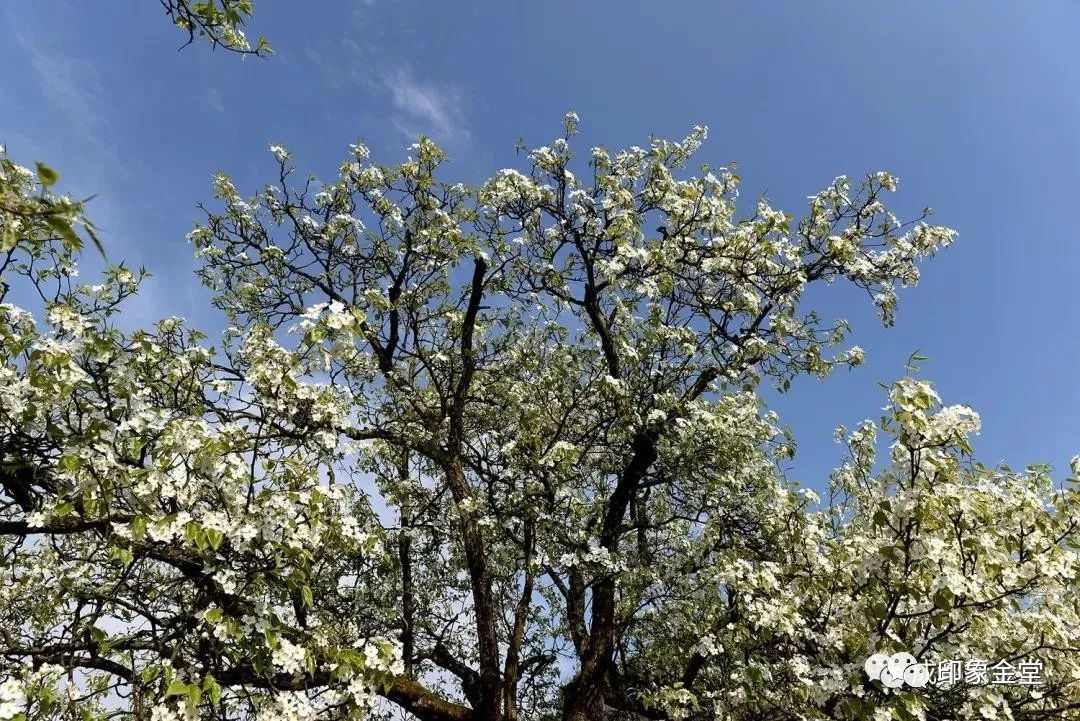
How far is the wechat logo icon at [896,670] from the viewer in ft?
19.5

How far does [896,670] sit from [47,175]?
274 inches

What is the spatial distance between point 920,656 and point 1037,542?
161cm

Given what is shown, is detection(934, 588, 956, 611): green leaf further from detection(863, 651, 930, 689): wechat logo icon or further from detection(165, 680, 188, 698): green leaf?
detection(165, 680, 188, 698): green leaf

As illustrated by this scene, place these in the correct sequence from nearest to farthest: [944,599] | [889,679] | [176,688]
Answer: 1. [176,688]
2. [944,599]
3. [889,679]

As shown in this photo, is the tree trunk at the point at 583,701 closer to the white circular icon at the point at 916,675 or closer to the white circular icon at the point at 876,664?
the white circular icon at the point at 876,664

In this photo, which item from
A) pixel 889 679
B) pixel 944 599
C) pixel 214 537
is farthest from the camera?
pixel 889 679

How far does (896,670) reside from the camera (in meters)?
5.97

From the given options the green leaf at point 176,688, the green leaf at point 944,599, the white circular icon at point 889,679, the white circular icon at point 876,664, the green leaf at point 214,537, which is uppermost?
the green leaf at point 944,599

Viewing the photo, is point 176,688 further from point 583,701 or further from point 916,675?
point 583,701

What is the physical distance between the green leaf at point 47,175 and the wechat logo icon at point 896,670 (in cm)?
674

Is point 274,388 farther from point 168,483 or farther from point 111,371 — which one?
point 111,371

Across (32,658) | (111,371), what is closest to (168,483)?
(111,371)

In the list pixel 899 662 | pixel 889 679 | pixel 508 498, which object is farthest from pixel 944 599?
pixel 508 498

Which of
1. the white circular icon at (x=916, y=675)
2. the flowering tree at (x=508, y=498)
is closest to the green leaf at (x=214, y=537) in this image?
the flowering tree at (x=508, y=498)
